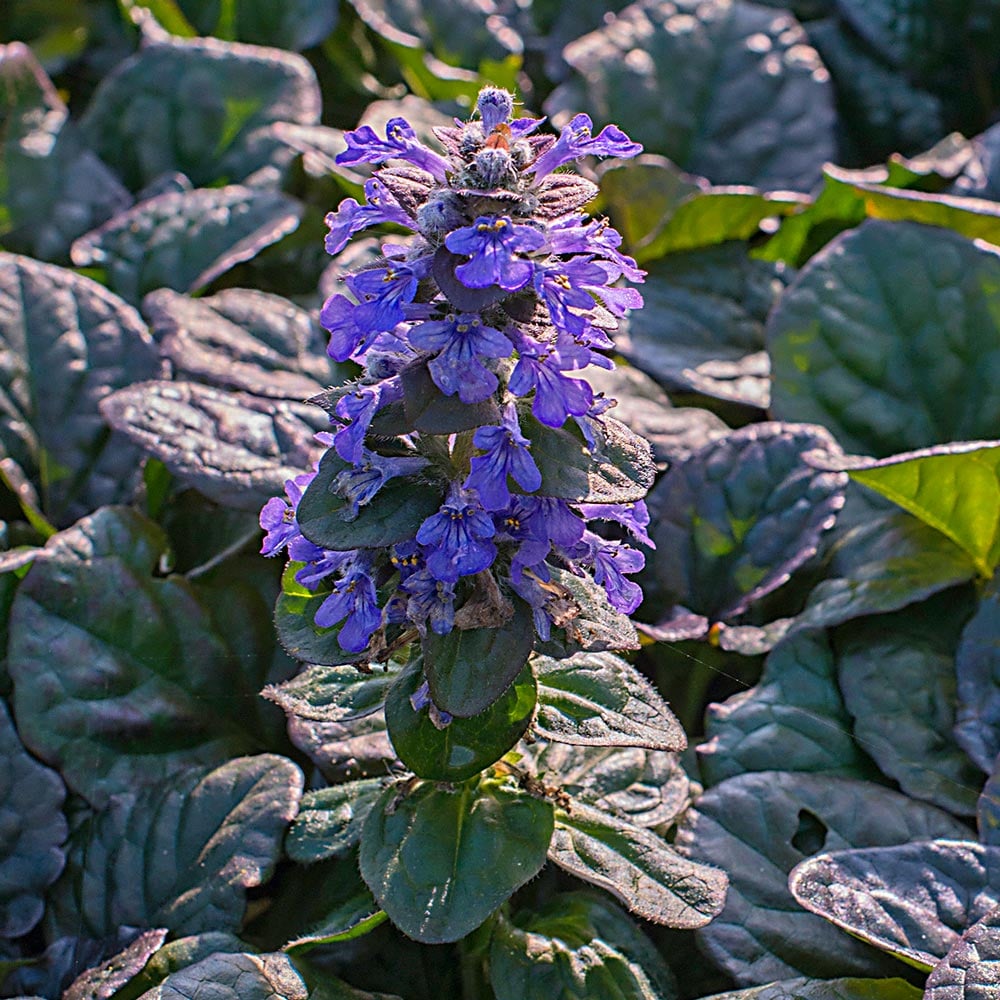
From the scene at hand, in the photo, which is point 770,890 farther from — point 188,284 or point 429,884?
point 188,284

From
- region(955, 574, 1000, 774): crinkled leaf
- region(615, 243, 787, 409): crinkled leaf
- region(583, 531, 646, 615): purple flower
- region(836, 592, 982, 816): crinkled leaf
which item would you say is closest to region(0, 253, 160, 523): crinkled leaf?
region(615, 243, 787, 409): crinkled leaf

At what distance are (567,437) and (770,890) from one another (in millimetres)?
892

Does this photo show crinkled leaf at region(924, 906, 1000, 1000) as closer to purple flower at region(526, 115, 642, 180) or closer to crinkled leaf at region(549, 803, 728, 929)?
crinkled leaf at region(549, 803, 728, 929)

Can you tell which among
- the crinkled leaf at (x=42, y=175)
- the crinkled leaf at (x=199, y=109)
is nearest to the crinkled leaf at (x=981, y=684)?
the crinkled leaf at (x=199, y=109)

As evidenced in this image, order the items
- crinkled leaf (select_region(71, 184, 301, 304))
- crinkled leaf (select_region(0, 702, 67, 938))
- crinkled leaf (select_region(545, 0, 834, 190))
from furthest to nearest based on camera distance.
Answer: crinkled leaf (select_region(545, 0, 834, 190)), crinkled leaf (select_region(71, 184, 301, 304)), crinkled leaf (select_region(0, 702, 67, 938))

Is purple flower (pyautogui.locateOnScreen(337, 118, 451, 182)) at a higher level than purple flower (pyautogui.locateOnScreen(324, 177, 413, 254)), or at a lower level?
higher

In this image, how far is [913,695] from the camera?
199 centimetres

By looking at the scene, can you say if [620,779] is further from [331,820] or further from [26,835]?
[26,835]

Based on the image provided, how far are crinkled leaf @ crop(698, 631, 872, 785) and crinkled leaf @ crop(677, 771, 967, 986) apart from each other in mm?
71

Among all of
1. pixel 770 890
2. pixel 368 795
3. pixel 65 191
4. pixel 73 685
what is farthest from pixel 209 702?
pixel 65 191

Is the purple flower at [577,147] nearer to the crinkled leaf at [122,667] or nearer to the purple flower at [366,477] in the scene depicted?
the purple flower at [366,477]

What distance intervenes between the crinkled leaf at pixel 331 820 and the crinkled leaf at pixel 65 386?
37.9 inches

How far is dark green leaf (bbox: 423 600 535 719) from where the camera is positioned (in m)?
1.25

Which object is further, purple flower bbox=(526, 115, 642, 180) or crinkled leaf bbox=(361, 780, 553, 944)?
crinkled leaf bbox=(361, 780, 553, 944)
